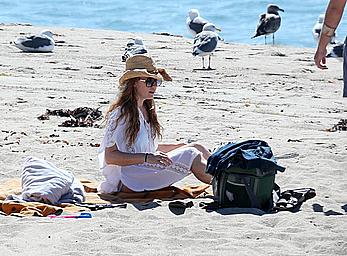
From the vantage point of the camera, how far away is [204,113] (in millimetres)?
10102

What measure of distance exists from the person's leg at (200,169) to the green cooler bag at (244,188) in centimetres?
43

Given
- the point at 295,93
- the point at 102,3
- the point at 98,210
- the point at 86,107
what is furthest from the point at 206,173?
the point at 102,3

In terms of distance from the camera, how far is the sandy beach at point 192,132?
16.4ft

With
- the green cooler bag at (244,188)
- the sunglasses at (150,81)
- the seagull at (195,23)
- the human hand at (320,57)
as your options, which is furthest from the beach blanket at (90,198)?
the seagull at (195,23)

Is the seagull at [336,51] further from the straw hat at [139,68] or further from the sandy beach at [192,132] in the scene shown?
the straw hat at [139,68]

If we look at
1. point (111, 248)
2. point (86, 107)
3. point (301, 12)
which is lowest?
point (111, 248)

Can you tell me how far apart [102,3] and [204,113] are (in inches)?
1296

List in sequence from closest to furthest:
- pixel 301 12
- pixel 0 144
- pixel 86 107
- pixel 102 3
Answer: pixel 0 144 → pixel 86 107 → pixel 301 12 → pixel 102 3

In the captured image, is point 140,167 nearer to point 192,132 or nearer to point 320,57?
point 320,57

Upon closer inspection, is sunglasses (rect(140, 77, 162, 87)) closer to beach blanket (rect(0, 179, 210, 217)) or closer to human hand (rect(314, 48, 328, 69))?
beach blanket (rect(0, 179, 210, 217))

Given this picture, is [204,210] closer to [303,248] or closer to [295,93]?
[303,248]

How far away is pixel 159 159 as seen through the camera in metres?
5.97

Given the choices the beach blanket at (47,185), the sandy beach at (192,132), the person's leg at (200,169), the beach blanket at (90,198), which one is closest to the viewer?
the sandy beach at (192,132)

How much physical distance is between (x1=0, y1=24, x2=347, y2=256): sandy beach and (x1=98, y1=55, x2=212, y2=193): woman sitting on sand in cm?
32
